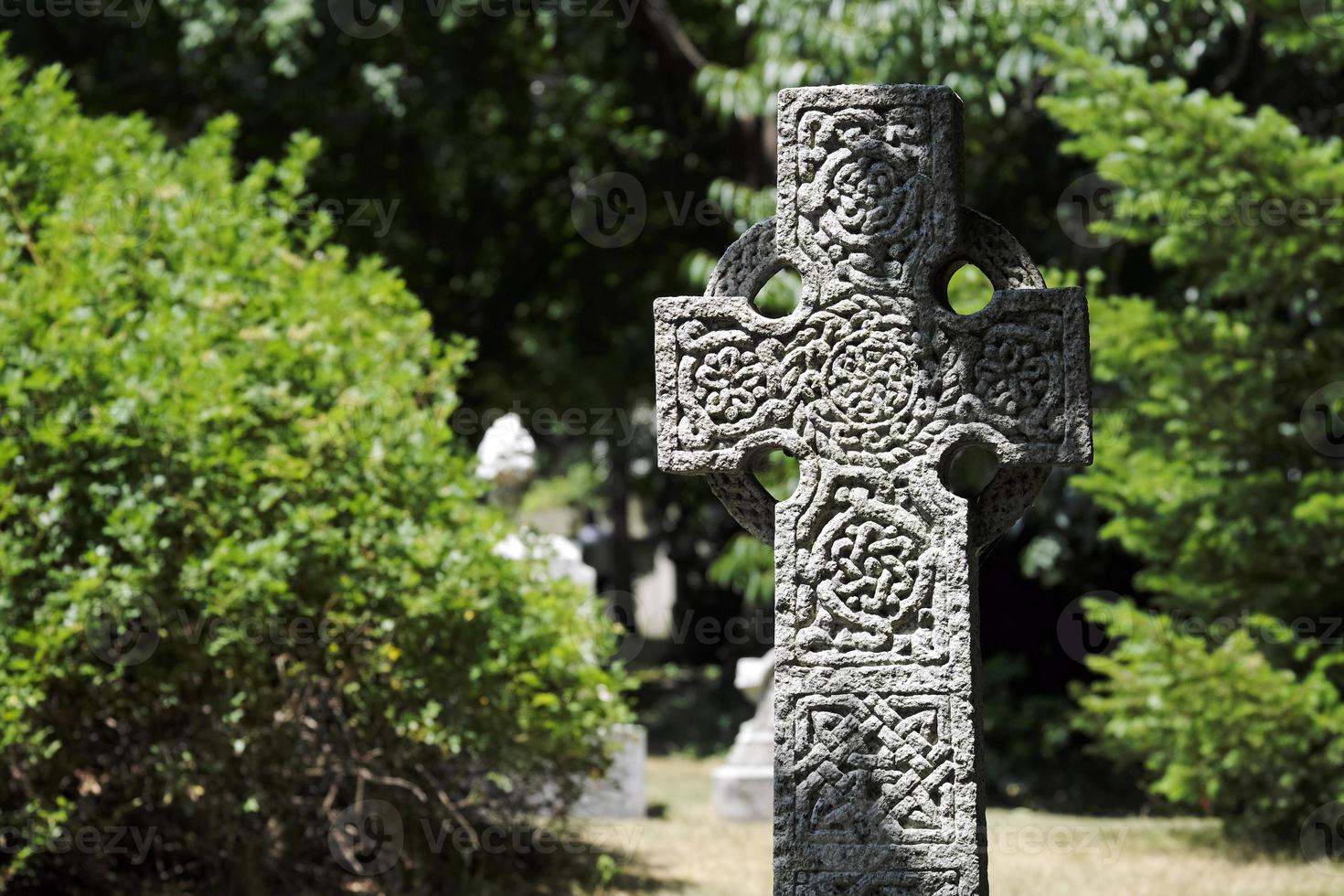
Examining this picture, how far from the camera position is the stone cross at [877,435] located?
12.0 feet

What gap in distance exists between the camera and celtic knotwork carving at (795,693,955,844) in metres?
3.64

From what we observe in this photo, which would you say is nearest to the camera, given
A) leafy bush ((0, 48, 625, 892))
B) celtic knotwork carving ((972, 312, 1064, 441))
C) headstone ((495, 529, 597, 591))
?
celtic knotwork carving ((972, 312, 1064, 441))

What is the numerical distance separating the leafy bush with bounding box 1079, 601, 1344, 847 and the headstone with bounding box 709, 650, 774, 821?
230 cm

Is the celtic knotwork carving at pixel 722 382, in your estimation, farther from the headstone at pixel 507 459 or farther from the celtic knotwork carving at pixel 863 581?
the headstone at pixel 507 459

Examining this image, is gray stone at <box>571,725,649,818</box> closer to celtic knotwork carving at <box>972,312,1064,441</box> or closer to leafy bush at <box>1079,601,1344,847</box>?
leafy bush at <box>1079,601,1344,847</box>

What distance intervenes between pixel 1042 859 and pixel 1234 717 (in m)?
1.27

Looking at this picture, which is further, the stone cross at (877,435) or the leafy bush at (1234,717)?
the leafy bush at (1234,717)

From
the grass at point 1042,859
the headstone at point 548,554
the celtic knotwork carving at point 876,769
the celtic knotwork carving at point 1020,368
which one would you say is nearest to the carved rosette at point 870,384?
the celtic knotwork carving at point 1020,368

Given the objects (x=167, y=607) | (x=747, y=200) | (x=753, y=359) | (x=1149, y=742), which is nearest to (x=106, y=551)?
(x=167, y=607)

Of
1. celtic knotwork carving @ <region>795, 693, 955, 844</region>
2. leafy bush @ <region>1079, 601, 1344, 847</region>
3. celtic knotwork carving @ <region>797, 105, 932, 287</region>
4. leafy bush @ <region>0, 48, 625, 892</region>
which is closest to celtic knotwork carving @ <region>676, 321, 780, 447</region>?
celtic knotwork carving @ <region>797, 105, 932, 287</region>

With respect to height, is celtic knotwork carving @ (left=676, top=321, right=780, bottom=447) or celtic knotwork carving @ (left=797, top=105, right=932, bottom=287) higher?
celtic knotwork carving @ (left=797, top=105, right=932, bottom=287)

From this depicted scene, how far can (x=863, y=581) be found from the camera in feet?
12.2

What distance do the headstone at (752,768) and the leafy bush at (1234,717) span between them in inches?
90.7

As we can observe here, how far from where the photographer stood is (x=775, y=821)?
3.68m
